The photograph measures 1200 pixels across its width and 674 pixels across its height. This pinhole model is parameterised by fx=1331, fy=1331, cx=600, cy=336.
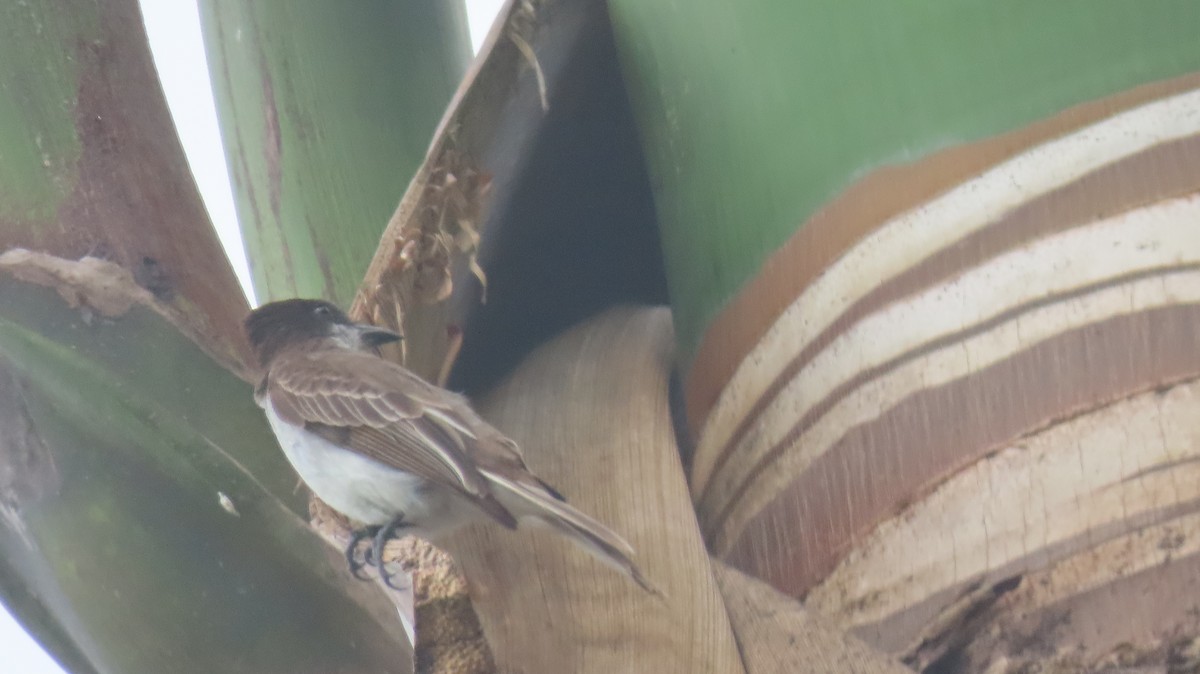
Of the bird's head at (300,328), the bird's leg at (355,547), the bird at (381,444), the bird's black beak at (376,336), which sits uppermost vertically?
the bird's head at (300,328)

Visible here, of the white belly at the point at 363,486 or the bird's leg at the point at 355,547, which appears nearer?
the bird's leg at the point at 355,547

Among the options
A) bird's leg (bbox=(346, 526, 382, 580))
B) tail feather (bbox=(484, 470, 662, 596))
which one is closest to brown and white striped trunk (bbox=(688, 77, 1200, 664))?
tail feather (bbox=(484, 470, 662, 596))

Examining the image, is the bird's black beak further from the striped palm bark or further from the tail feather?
the striped palm bark

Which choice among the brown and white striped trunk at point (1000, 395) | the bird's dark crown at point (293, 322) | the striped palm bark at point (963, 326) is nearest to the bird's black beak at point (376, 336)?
the bird's dark crown at point (293, 322)

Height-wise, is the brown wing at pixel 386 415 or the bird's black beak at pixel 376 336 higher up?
the bird's black beak at pixel 376 336

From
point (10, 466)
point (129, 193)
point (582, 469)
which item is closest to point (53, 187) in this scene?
point (129, 193)

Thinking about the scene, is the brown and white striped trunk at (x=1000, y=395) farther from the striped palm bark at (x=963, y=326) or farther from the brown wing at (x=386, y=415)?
the brown wing at (x=386, y=415)

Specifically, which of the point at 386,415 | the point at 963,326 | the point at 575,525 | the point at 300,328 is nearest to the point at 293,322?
the point at 300,328

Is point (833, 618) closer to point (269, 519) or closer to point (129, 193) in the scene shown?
point (269, 519)

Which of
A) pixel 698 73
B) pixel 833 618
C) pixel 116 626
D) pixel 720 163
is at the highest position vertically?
pixel 698 73
